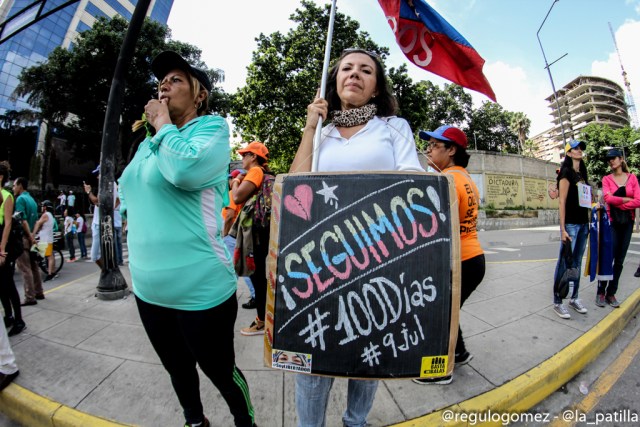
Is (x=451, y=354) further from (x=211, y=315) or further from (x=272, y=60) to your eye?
(x=272, y=60)

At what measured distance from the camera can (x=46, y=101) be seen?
1866 centimetres

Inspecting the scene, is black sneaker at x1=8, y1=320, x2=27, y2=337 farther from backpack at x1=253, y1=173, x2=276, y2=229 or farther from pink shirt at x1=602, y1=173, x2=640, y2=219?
pink shirt at x1=602, y1=173, x2=640, y2=219

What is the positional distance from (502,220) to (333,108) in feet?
68.1

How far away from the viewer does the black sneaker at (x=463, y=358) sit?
97.6 inches

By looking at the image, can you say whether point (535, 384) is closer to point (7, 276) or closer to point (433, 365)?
point (433, 365)

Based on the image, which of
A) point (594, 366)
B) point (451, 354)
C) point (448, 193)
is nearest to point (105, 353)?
point (451, 354)

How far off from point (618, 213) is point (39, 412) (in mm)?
6346

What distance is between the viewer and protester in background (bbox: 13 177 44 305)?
13.7ft

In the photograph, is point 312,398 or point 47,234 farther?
point 47,234

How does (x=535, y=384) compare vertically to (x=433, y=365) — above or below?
below

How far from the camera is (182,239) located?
141 cm

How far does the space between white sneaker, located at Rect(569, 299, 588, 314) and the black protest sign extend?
348cm

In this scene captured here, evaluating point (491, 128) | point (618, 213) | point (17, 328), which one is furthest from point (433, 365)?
point (491, 128)

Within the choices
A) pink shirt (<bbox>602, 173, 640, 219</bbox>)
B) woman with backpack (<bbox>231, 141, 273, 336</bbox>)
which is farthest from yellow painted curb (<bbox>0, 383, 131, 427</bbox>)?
pink shirt (<bbox>602, 173, 640, 219</bbox>)
